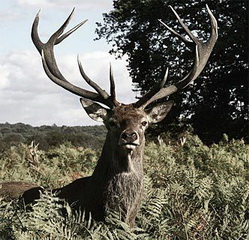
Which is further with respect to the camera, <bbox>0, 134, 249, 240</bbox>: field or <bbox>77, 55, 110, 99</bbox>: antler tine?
<bbox>77, 55, 110, 99</bbox>: antler tine

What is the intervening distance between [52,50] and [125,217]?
266 centimetres

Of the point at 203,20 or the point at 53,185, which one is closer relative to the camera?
the point at 53,185

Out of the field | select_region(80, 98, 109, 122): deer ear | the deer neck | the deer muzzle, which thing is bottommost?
the field

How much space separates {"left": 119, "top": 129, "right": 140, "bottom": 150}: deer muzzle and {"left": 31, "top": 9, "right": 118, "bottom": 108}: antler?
2.46ft

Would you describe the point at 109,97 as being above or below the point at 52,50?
below

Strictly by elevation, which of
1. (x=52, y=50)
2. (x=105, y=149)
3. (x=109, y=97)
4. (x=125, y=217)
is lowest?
(x=125, y=217)

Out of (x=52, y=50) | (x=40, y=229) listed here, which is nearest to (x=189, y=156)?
(x=52, y=50)

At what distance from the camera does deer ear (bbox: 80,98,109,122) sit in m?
7.93

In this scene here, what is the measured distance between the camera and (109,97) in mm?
7914

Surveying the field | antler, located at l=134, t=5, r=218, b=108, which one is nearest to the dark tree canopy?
the field

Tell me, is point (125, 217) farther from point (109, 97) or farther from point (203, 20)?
point (203, 20)

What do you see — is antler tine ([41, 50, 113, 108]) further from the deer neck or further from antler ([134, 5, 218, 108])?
the deer neck

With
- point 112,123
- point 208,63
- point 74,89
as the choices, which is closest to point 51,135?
point 208,63

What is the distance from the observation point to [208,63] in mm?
30766
